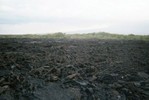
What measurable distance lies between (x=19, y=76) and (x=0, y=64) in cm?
114

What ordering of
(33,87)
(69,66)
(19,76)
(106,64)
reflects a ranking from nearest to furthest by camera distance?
1. (33,87)
2. (19,76)
3. (69,66)
4. (106,64)

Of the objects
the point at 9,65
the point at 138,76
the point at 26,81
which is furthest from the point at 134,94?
the point at 9,65

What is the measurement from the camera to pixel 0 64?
214 inches

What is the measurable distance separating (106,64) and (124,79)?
55.1 inches

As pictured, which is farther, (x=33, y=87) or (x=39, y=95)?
(x=33, y=87)

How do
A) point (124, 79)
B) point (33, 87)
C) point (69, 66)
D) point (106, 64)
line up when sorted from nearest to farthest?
point (33, 87)
point (124, 79)
point (69, 66)
point (106, 64)

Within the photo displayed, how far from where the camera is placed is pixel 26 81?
4.45 m

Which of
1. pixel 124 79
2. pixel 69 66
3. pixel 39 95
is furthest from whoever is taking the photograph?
pixel 69 66

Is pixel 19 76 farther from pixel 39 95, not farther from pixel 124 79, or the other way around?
pixel 124 79

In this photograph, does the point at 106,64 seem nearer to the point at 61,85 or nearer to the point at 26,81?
the point at 61,85

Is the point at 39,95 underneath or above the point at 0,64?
underneath

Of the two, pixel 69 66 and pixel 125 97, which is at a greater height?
Answer: pixel 69 66

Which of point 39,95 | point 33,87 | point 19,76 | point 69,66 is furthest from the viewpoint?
point 69,66

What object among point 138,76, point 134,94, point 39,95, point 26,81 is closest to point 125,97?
point 134,94
